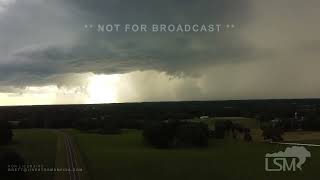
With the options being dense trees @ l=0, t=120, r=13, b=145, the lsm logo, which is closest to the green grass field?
the lsm logo

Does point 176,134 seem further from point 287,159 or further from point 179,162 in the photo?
point 287,159

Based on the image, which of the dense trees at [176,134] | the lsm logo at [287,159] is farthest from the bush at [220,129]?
the lsm logo at [287,159]

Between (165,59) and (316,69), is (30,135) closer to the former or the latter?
(165,59)

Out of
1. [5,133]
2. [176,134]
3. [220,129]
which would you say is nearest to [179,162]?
[176,134]

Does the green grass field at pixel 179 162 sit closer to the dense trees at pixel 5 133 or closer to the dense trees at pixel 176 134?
the dense trees at pixel 176 134

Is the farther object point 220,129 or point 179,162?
point 220,129

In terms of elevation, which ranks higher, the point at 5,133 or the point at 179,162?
the point at 5,133
